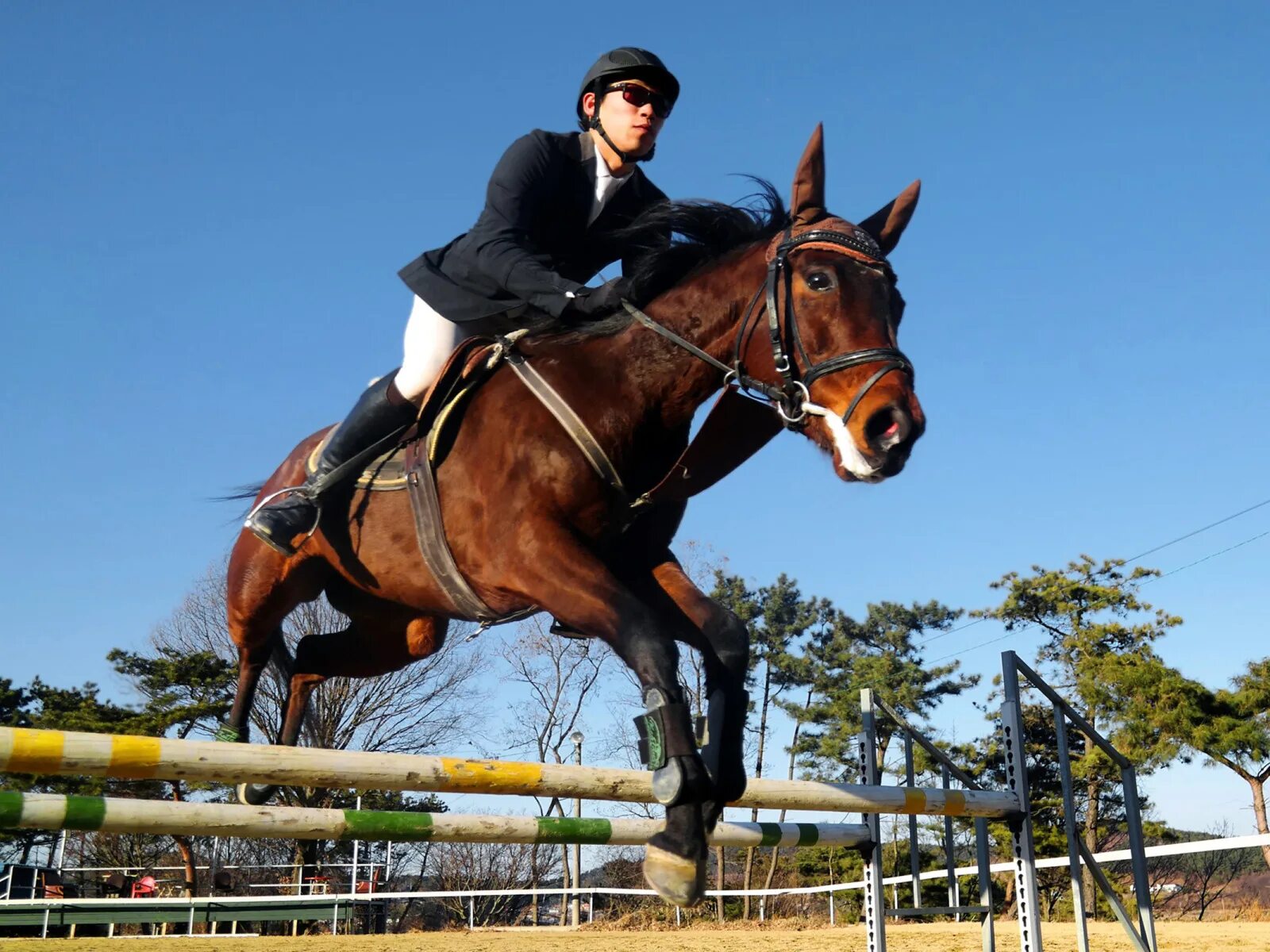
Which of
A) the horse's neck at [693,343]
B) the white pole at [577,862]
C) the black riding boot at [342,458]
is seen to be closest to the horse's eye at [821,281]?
the horse's neck at [693,343]

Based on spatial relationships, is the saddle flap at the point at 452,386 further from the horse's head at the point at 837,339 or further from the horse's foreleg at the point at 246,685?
the horse's foreleg at the point at 246,685

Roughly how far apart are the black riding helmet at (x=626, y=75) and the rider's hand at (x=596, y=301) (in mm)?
563

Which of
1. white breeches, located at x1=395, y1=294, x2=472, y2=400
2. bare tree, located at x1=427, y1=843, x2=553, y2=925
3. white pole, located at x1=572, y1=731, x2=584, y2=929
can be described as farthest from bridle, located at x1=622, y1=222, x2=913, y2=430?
bare tree, located at x1=427, y1=843, x2=553, y2=925

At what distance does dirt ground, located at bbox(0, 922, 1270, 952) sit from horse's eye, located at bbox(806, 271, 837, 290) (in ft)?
26.0

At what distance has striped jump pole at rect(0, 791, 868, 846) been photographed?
8.64 feet

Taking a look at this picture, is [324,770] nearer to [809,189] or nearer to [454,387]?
[454,387]

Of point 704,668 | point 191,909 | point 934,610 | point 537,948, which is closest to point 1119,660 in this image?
point 934,610

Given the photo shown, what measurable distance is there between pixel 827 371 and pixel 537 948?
983 centimetres

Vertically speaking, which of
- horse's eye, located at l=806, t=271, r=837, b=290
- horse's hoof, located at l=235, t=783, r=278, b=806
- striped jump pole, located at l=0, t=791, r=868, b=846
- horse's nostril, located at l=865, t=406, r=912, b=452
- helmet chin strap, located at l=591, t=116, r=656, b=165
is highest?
helmet chin strap, located at l=591, t=116, r=656, b=165

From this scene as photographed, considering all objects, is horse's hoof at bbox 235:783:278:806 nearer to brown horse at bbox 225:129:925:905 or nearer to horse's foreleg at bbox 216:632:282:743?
horse's foreleg at bbox 216:632:282:743

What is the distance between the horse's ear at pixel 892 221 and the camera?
3.47m

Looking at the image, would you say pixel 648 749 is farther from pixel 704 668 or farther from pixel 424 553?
pixel 424 553

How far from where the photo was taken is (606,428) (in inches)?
128

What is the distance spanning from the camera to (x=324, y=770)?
2.75m
